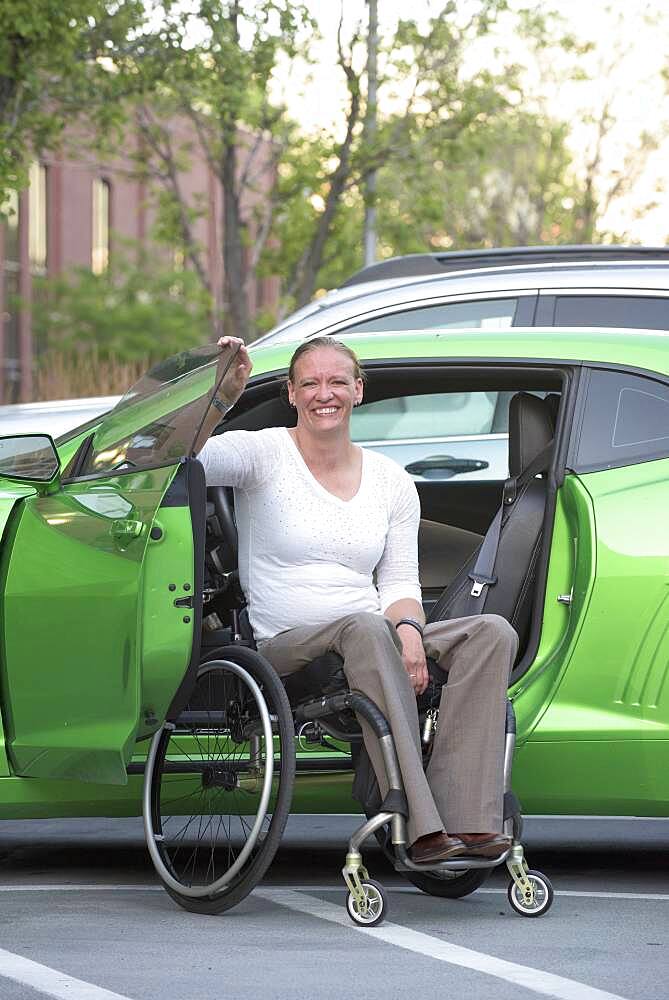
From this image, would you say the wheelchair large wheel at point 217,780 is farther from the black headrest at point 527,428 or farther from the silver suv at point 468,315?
the silver suv at point 468,315

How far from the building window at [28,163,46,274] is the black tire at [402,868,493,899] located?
3429 centimetres

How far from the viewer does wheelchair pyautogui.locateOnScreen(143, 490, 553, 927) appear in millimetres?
4965

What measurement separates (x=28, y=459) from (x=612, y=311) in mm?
3620

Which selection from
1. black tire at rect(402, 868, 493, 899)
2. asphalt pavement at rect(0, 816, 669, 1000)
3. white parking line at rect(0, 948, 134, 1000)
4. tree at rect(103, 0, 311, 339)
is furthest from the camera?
tree at rect(103, 0, 311, 339)

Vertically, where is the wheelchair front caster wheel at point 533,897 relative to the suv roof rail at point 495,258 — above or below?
below

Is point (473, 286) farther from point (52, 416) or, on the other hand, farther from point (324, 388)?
point (324, 388)

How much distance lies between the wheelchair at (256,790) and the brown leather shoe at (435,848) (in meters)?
0.03

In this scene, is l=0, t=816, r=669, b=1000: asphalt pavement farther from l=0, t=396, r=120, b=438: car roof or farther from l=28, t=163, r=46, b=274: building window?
l=28, t=163, r=46, b=274: building window

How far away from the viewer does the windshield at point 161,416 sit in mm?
5164

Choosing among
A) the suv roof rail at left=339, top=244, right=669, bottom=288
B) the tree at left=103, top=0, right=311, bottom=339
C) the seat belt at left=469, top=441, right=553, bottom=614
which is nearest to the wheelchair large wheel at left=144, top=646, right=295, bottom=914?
the seat belt at left=469, top=441, right=553, bottom=614

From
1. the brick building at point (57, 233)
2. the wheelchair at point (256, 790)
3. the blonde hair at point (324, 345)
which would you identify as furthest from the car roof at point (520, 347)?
the brick building at point (57, 233)

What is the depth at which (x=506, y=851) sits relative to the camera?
503 centimetres

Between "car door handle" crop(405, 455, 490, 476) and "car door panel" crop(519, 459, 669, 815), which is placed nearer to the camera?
"car door panel" crop(519, 459, 669, 815)

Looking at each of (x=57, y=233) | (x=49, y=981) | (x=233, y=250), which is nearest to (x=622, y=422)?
(x=49, y=981)
